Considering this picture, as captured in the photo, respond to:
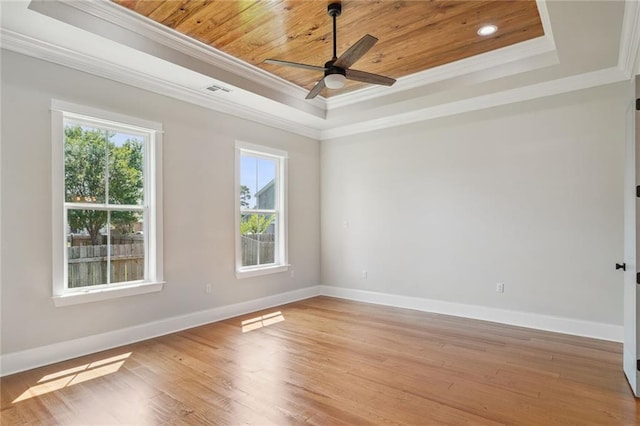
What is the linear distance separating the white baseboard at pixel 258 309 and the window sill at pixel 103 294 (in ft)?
1.23

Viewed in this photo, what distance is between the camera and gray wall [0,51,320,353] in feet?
10.2

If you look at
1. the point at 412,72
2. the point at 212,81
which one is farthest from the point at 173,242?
the point at 412,72

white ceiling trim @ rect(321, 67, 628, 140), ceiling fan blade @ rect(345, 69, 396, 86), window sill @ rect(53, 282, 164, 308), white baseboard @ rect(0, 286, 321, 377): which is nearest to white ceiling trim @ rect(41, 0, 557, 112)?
white ceiling trim @ rect(321, 67, 628, 140)

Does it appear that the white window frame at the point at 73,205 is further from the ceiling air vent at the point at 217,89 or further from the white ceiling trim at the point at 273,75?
the white ceiling trim at the point at 273,75

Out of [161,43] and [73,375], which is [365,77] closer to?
[161,43]

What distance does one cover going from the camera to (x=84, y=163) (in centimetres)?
360

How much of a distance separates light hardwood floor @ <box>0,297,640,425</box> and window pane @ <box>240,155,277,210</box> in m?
1.95

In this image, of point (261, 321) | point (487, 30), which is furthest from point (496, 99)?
point (261, 321)

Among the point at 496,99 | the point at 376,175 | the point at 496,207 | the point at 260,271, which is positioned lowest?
the point at 260,271

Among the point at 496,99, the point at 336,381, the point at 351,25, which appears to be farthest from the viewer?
the point at 496,99

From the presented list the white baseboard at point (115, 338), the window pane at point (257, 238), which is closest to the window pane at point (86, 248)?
the white baseboard at point (115, 338)

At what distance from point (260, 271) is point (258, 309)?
0.56 metres

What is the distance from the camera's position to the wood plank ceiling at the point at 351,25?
3.04m

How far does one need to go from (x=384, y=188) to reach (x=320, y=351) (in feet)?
9.73
